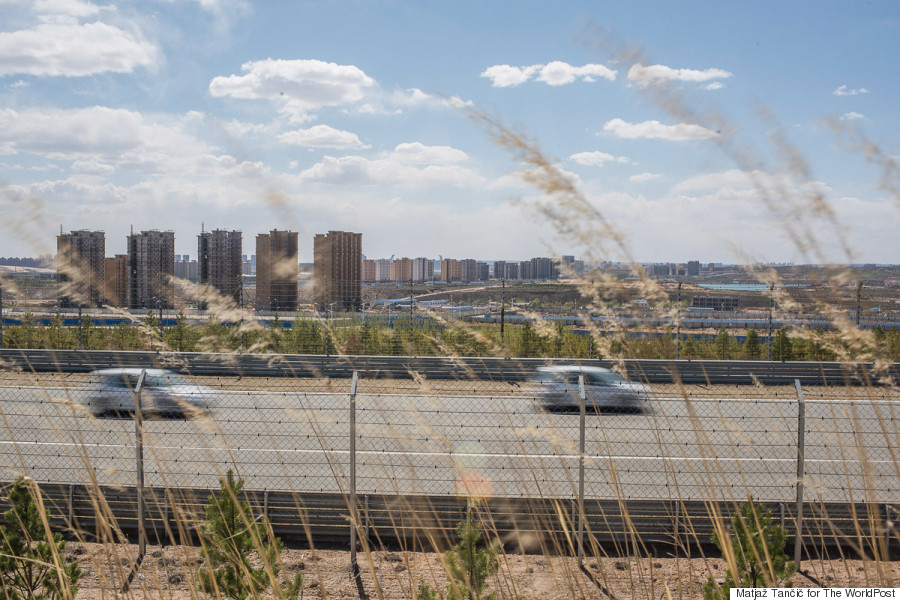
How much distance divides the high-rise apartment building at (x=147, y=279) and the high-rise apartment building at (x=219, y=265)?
191mm

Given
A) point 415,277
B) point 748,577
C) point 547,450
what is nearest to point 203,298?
point 748,577

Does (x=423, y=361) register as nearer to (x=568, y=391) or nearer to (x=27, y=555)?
(x=568, y=391)

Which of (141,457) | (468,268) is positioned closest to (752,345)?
(141,457)

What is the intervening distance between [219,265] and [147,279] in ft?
13.8

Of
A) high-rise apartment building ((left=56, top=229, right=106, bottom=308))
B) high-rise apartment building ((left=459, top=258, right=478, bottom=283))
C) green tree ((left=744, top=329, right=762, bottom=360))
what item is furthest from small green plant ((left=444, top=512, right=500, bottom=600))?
high-rise apartment building ((left=459, top=258, right=478, bottom=283))

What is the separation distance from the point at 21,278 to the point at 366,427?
23.7ft

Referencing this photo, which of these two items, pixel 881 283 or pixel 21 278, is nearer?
pixel 21 278

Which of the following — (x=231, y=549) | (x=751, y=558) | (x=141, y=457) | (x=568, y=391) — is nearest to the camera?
(x=751, y=558)

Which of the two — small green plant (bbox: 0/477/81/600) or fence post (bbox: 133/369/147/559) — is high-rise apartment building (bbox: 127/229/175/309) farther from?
small green plant (bbox: 0/477/81/600)

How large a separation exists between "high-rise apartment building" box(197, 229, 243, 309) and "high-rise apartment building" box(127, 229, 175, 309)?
0.63ft

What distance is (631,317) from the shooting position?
2.27 m

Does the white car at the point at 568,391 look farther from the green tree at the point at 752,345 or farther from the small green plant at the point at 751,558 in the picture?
the green tree at the point at 752,345

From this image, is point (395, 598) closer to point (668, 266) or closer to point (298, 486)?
point (668, 266)

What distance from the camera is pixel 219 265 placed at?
10414mm
